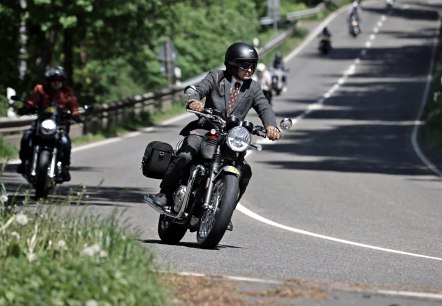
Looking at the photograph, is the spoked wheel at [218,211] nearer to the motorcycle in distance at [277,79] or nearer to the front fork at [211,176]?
the front fork at [211,176]

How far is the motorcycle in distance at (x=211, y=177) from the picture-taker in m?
10.9

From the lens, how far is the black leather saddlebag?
38.5 feet

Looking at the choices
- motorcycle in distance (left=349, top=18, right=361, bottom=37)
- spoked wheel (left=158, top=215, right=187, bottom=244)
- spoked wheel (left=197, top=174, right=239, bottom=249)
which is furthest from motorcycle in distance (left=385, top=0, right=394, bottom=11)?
spoked wheel (left=197, top=174, right=239, bottom=249)

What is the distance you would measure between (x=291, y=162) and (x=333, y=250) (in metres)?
16.6

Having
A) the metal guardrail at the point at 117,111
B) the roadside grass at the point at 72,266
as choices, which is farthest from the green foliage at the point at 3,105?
the roadside grass at the point at 72,266

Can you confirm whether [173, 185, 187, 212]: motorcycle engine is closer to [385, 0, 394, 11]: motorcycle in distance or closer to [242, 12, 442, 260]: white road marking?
[242, 12, 442, 260]: white road marking

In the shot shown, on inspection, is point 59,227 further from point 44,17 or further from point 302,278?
point 44,17

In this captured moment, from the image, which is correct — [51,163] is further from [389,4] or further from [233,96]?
[389,4]

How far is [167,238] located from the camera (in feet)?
39.6

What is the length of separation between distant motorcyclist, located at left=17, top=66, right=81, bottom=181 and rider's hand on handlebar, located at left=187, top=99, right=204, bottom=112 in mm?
6031

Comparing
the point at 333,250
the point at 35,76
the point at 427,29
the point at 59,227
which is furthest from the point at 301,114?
the point at 427,29

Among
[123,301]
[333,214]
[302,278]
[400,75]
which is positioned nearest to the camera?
[123,301]

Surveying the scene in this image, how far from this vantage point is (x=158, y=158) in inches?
463

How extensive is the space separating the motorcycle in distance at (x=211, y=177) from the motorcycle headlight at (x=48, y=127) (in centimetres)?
491
